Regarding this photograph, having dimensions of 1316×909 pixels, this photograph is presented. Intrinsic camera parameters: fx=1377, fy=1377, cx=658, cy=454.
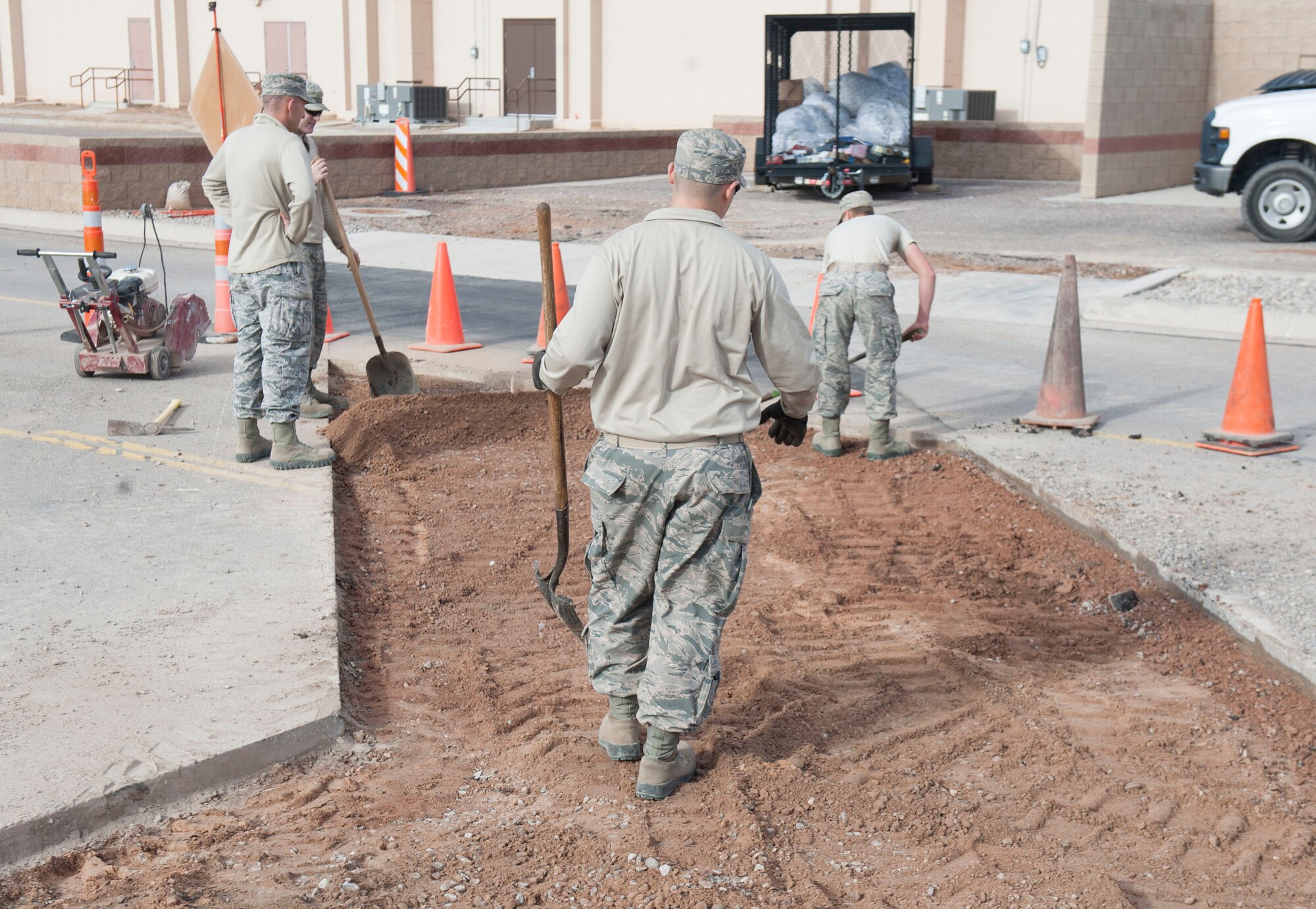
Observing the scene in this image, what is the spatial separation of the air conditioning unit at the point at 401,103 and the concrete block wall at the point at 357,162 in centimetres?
757

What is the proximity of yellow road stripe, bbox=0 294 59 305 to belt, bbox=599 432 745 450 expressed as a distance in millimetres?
9891

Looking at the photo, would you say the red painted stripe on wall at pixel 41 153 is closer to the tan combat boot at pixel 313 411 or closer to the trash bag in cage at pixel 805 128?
the trash bag in cage at pixel 805 128

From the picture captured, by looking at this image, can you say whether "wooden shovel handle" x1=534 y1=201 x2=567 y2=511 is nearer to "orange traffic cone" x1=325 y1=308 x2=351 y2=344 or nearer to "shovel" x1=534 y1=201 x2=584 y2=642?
"shovel" x1=534 y1=201 x2=584 y2=642

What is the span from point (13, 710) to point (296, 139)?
11.3ft

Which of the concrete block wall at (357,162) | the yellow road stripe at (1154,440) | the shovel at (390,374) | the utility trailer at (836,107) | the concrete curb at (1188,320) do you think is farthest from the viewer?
the utility trailer at (836,107)

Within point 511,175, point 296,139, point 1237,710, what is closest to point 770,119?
point 511,175

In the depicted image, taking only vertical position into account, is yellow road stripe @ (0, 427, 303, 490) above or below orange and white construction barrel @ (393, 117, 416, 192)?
below

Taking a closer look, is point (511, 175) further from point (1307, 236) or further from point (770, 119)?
point (1307, 236)

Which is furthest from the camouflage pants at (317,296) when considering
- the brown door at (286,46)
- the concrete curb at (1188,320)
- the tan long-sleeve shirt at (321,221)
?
the brown door at (286,46)

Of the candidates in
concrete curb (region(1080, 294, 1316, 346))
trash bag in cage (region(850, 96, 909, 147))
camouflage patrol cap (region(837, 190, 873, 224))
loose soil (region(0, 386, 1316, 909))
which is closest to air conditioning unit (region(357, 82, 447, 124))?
trash bag in cage (region(850, 96, 909, 147))

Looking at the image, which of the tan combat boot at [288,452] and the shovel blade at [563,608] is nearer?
the shovel blade at [563,608]

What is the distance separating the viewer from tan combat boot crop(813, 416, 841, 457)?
315 inches

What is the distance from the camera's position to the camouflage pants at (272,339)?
6.84 meters

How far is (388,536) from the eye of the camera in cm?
642
